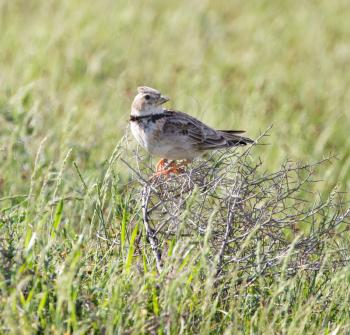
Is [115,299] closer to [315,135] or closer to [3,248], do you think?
[3,248]

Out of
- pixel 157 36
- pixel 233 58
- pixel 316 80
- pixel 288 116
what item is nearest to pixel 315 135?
pixel 288 116

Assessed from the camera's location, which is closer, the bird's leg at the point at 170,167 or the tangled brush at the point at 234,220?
the tangled brush at the point at 234,220

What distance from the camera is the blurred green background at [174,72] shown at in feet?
25.6

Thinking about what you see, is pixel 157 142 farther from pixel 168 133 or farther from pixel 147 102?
pixel 147 102

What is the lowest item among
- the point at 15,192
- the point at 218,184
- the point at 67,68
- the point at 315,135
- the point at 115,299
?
the point at 115,299

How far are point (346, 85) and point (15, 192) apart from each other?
19.4 feet

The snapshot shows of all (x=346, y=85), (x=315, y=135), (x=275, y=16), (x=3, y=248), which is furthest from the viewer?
(x=275, y=16)

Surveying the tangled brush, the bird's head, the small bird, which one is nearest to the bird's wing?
the small bird

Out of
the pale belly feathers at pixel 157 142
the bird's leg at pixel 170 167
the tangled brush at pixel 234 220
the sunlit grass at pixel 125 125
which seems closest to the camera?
the sunlit grass at pixel 125 125

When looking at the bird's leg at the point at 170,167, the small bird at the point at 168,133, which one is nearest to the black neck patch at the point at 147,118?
the small bird at the point at 168,133

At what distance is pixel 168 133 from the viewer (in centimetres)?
606

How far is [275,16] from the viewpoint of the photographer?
13867 mm

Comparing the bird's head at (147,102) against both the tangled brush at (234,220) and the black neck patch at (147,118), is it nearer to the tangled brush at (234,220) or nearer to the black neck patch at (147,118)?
the black neck patch at (147,118)

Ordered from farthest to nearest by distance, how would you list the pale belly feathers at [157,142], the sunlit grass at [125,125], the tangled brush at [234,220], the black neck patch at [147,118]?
the black neck patch at [147,118] → the pale belly feathers at [157,142] → the tangled brush at [234,220] → the sunlit grass at [125,125]
